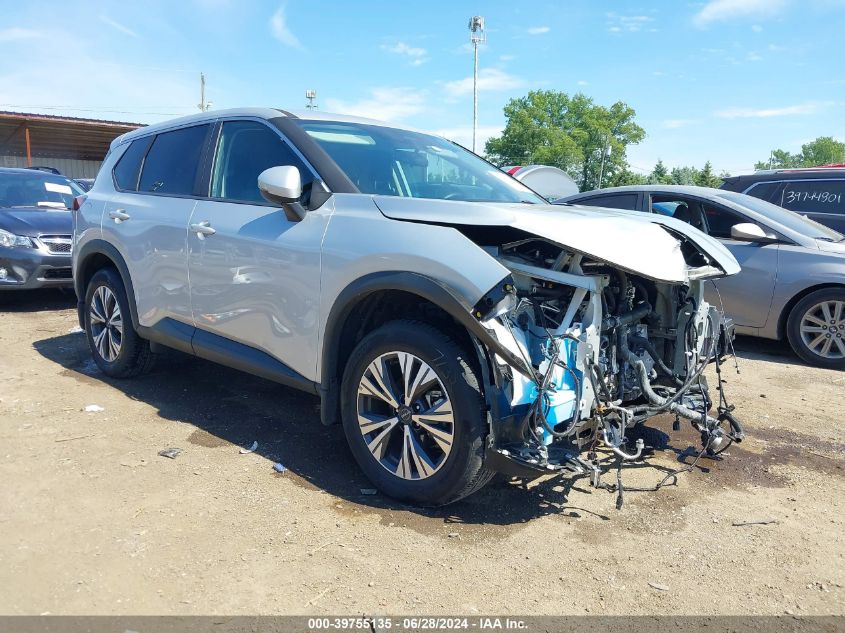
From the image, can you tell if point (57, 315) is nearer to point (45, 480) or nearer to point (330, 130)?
point (45, 480)

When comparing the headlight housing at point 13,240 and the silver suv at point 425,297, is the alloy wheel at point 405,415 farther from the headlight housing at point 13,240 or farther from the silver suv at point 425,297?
the headlight housing at point 13,240

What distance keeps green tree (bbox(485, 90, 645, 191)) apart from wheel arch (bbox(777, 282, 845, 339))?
64371mm

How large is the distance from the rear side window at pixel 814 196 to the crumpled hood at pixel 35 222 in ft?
28.5

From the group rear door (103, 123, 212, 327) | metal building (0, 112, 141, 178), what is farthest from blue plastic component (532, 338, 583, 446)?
metal building (0, 112, 141, 178)

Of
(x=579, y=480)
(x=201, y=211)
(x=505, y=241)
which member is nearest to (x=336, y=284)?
(x=505, y=241)

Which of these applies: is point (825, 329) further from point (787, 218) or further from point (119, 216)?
point (119, 216)

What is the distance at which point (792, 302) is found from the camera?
6180 millimetres

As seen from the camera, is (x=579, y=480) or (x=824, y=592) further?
(x=579, y=480)

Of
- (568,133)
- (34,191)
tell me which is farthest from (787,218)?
(568,133)

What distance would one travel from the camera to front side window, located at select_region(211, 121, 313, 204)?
384 centimetres

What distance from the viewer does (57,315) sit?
8.00m

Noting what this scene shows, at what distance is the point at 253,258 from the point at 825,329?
5.15m

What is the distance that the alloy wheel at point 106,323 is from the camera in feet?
16.8

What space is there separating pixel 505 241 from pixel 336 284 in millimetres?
873
